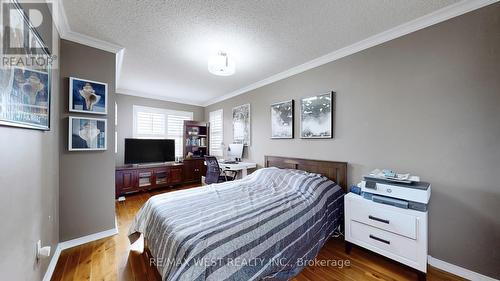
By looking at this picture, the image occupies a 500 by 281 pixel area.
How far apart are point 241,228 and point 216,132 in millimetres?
4098

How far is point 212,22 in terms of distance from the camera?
6.37 feet

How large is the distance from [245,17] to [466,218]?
115 inches

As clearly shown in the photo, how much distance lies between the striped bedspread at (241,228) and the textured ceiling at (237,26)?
5.99 feet

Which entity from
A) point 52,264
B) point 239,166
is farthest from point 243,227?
point 239,166

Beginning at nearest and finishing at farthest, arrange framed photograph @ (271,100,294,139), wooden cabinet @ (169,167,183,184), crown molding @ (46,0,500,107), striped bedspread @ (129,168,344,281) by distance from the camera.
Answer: striped bedspread @ (129,168,344,281) < crown molding @ (46,0,500,107) < framed photograph @ (271,100,294,139) < wooden cabinet @ (169,167,183,184)

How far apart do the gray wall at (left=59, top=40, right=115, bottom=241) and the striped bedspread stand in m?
0.74

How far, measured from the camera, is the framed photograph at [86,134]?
217 centimetres

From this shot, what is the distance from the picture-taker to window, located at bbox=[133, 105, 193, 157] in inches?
188

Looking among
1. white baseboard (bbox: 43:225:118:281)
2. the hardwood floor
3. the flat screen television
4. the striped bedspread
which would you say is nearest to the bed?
the striped bedspread

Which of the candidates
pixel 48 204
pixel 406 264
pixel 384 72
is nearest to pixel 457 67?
pixel 384 72

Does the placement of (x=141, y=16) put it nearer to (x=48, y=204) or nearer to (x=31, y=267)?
(x=48, y=204)

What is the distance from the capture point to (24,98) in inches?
45.6

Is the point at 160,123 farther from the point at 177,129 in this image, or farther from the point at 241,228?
the point at 241,228

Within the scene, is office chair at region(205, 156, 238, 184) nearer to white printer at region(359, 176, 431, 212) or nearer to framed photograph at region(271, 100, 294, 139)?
framed photograph at region(271, 100, 294, 139)
